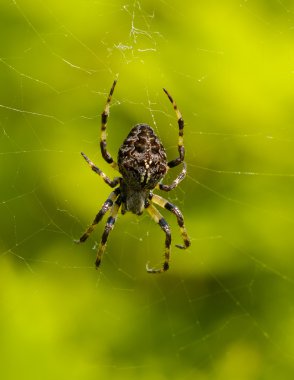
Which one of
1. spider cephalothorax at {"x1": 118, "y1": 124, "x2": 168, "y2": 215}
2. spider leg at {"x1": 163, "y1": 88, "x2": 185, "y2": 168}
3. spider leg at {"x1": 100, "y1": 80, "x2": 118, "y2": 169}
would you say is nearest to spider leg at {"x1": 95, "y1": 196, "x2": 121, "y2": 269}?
spider cephalothorax at {"x1": 118, "y1": 124, "x2": 168, "y2": 215}

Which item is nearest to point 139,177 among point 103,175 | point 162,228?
point 103,175

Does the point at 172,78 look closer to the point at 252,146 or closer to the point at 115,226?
the point at 252,146

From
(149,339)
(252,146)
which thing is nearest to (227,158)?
(252,146)

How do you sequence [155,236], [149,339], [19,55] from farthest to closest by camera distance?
[155,236]
[149,339]
[19,55]

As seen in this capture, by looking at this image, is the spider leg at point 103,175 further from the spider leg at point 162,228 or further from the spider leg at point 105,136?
the spider leg at point 162,228

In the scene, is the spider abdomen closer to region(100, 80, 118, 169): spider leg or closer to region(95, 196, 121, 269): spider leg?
region(100, 80, 118, 169): spider leg

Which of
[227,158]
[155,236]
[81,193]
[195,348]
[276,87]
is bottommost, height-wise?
[195,348]

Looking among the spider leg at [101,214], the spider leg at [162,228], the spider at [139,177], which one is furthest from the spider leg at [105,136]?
the spider leg at [162,228]
